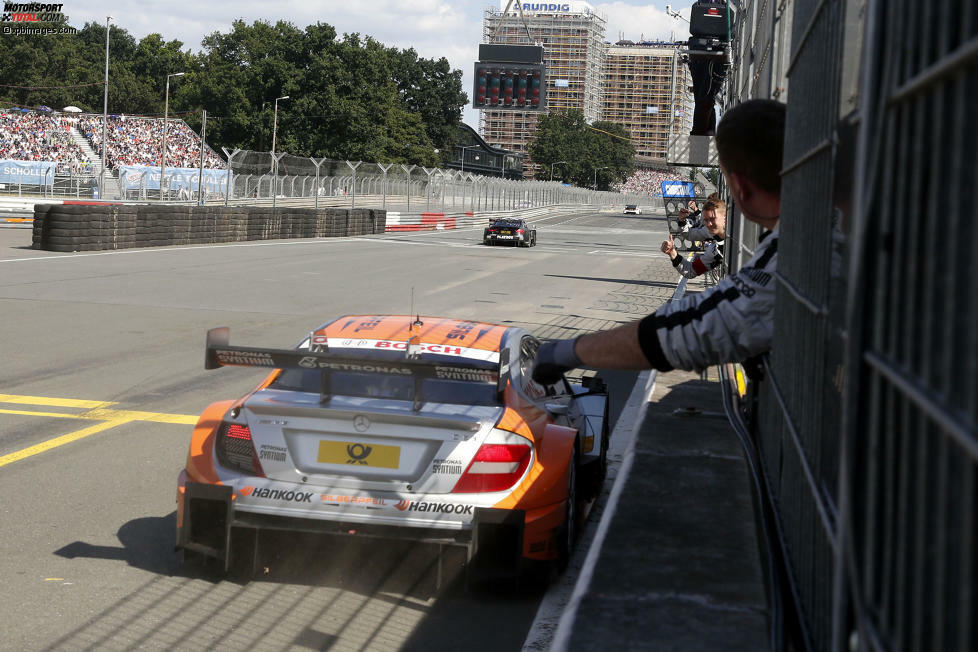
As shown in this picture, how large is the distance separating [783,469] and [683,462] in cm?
184

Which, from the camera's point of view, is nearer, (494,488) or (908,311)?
(908,311)

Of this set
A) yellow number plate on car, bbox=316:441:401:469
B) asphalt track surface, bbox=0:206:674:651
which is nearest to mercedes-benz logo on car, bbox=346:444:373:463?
yellow number plate on car, bbox=316:441:401:469

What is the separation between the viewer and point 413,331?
19.3 ft

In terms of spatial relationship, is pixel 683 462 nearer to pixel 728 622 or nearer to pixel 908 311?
pixel 728 622

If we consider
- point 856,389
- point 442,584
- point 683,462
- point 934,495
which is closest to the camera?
point 934,495

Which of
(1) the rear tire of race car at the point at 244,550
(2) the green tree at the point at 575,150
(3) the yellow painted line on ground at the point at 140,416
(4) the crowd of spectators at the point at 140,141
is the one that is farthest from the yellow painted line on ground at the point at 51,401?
(2) the green tree at the point at 575,150

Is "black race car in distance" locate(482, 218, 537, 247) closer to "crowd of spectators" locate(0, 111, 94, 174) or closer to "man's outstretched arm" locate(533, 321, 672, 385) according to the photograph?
"crowd of spectators" locate(0, 111, 94, 174)

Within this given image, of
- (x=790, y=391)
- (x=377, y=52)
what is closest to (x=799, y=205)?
(x=790, y=391)

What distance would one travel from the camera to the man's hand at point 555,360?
305 centimetres

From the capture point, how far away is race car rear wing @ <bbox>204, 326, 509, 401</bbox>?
176 inches

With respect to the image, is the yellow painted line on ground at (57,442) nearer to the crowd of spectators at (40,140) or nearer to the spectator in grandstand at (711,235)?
the spectator in grandstand at (711,235)

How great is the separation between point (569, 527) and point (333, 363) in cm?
145

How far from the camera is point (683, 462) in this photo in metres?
5.26

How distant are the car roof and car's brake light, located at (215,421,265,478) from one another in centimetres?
88
